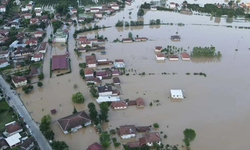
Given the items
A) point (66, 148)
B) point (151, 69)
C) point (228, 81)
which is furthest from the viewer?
point (151, 69)

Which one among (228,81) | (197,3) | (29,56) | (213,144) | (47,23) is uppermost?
(197,3)

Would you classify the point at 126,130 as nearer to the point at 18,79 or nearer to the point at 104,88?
the point at 104,88

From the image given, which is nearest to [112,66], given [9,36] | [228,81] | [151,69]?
[151,69]

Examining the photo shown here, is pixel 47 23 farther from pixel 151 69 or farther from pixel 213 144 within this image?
pixel 213 144

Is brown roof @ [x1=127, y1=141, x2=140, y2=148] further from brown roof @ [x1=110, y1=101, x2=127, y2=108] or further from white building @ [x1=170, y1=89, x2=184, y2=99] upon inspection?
white building @ [x1=170, y1=89, x2=184, y2=99]

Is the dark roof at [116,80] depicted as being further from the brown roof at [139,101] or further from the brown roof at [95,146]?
the brown roof at [95,146]

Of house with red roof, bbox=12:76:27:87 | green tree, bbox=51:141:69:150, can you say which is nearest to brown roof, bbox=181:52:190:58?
house with red roof, bbox=12:76:27:87

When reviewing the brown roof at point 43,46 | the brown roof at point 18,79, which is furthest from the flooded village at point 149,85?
the brown roof at point 18,79
